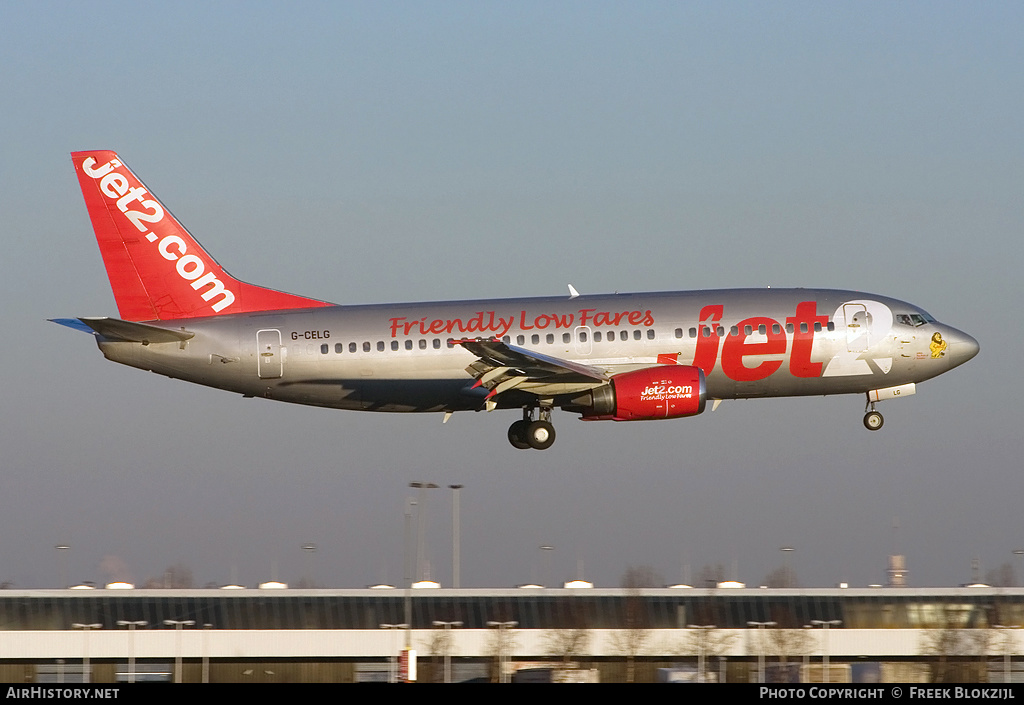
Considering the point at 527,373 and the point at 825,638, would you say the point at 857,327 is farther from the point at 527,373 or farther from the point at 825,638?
the point at 825,638

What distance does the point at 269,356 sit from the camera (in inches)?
1839

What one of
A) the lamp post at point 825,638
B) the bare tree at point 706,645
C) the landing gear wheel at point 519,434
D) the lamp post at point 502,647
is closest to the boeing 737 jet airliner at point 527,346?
the landing gear wheel at point 519,434

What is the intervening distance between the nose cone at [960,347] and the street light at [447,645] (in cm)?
2647

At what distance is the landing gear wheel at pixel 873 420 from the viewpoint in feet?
164

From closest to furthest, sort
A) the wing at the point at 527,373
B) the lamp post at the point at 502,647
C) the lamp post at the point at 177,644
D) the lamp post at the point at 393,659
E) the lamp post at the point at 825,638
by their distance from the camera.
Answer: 1. the wing at the point at 527,373
2. the lamp post at the point at 825,638
3. the lamp post at the point at 502,647
4. the lamp post at the point at 393,659
5. the lamp post at the point at 177,644

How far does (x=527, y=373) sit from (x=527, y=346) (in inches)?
47.2

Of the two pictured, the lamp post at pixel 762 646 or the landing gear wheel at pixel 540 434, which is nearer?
the landing gear wheel at pixel 540 434

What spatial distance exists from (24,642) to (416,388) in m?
31.3

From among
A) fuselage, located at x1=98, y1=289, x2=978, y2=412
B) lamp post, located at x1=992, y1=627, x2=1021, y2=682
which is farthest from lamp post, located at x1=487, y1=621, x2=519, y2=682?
lamp post, located at x1=992, y1=627, x2=1021, y2=682

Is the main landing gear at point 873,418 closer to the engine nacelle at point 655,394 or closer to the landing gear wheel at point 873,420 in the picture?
the landing gear wheel at point 873,420

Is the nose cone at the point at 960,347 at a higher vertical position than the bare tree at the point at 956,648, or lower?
higher

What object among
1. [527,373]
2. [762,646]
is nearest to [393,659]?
[762,646]

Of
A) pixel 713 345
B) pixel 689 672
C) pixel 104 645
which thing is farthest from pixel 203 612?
pixel 713 345

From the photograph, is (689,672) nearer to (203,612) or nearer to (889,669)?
(889,669)
